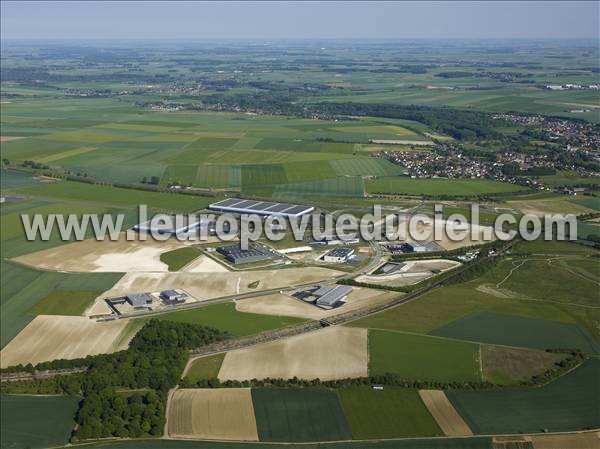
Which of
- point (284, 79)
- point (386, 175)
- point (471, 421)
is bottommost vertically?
point (471, 421)

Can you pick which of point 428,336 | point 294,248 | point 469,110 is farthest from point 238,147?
point 428,336

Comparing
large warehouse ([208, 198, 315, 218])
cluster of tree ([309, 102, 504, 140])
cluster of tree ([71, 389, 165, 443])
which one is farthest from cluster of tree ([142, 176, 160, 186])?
cluster of tree ([309, 102, 504, 140])

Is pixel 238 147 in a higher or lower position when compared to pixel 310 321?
higher

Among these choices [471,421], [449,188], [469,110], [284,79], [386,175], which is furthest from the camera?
[284,79]

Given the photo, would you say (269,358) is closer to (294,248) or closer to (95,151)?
(294,248)

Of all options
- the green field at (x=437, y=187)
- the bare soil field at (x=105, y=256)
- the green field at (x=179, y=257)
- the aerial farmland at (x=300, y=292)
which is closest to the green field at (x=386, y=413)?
the aerial farmland at (x=300, y=292)

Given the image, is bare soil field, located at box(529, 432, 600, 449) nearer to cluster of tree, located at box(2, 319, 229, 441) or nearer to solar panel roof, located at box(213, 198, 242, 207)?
cluster of tree, located at box(2, 319, 229, 441)

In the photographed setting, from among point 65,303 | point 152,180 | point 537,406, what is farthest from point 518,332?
point 152,180
